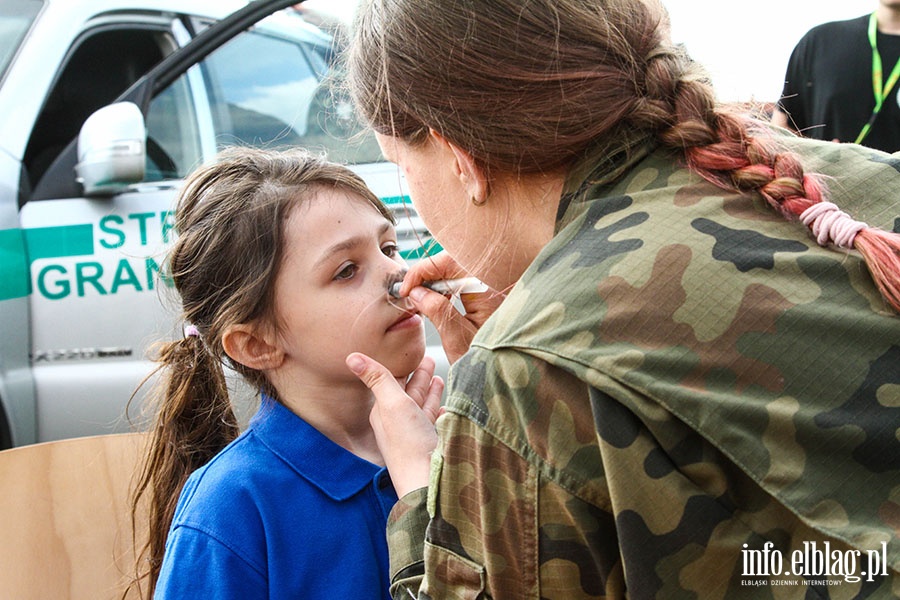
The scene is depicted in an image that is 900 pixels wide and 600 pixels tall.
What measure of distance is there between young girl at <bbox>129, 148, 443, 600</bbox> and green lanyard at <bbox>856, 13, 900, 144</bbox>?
188 centimetres

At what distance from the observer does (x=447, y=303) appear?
1.54 m

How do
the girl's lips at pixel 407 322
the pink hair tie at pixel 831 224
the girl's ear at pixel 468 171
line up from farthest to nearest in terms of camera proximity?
the girl's lips at pixel 407 322 < the girl's ear at pixel 468 171 < the pink hair tie at pixel 831 224

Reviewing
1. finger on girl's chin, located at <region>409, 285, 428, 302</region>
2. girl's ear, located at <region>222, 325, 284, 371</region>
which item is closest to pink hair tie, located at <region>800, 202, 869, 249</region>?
finger on girl's chin, located at <region>409, 285, 428, 302</region>

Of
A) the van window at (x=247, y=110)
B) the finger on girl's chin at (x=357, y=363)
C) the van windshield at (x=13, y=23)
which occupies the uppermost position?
the van windshield at (x=13, y=23)

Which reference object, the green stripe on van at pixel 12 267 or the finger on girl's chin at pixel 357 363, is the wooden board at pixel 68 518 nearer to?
the finger on girl's chin at pixel 357 363

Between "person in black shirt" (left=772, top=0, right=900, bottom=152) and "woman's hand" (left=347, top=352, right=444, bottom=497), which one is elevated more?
"person in black shirt" (left=772, top=0, right=900, bottom=152)

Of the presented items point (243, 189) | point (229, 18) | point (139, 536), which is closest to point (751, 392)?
point (243, 189)

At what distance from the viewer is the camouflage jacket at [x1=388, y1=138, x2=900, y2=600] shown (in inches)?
38.5

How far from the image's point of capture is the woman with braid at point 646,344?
984 mm

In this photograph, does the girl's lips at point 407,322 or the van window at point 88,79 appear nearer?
the girl's lips at point 407,322

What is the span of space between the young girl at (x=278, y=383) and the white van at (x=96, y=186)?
0.90m

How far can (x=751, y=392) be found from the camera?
3.28 feet

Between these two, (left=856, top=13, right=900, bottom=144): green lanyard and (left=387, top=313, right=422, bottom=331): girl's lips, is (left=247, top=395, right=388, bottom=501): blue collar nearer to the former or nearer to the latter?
(left=387, top=313, right=422, bottom=331): girl's lips

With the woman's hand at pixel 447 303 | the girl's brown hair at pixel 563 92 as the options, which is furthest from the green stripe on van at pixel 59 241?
the girl's brown hair at pixel 563 92
